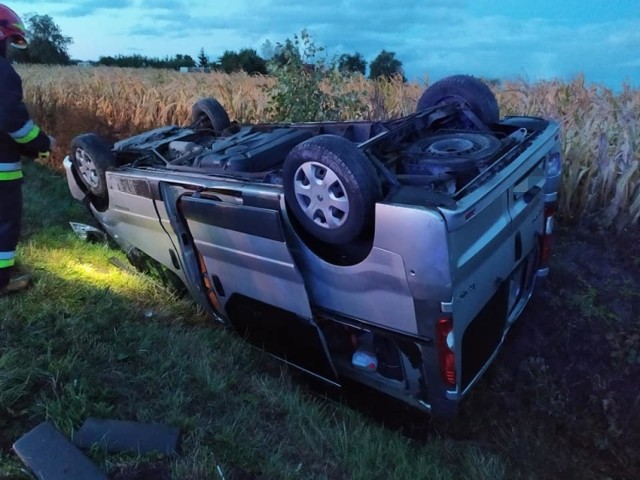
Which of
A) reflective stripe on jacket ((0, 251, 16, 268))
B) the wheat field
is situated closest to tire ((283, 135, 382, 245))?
reflective stripe on jacket ((0, 251, 16, 268))

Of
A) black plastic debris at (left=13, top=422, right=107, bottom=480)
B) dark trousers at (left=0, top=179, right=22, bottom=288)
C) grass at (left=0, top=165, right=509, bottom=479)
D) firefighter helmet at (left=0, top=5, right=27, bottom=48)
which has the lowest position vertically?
grass at (left=0, top=165, right=509, bottom=479)

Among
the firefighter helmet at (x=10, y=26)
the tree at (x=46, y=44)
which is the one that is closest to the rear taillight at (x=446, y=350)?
the firefighter helmet at (x=10, y=26)

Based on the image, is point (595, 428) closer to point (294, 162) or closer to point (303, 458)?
point (303, 458)

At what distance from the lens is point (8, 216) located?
14.2ft

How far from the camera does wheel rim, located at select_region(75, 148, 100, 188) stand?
4.69 metres

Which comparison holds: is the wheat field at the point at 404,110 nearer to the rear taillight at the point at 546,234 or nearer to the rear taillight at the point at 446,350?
the rear taillight at the point at 546,234

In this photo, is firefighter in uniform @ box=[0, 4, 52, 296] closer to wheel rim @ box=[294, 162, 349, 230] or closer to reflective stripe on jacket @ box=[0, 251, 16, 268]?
reflective stripe on jacket @ box=[0, 251, 16, 268]

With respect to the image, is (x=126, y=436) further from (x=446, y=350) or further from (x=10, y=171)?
(x=10, y=171)

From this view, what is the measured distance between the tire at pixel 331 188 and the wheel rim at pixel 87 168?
7.80ft

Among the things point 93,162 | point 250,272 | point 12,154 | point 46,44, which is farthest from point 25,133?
point 46,44

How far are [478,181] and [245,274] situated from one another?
1427 mm

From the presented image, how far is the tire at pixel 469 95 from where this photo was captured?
13.4ft

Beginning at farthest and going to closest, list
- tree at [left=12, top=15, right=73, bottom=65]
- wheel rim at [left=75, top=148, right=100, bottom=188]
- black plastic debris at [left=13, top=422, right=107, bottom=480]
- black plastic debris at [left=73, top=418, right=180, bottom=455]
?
1. tree at [left=12, top=15, right=73, bottom=65]
2. wheel rim at [left=75, top=148, right=100, bottom=188]
3. black plastic debris at [left=73, top=418, right=180, bottom=455]
4. black plastic debris at [left=13, top=422, right=107, bottom=480]

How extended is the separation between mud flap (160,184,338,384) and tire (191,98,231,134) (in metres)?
1.90
